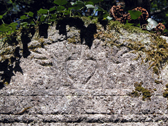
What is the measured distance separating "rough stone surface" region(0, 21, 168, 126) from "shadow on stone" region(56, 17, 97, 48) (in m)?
0.05

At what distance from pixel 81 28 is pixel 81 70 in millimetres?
387

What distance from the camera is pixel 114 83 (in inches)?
48.6

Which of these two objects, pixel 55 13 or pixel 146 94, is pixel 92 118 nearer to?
pixel 146 94

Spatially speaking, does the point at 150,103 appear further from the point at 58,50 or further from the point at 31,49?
the point at 31,49

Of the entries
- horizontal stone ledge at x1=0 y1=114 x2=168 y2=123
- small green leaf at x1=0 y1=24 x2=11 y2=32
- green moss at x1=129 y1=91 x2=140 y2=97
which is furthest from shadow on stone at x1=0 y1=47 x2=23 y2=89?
green moss at x1=129 y1=91 x2=140 y2=97

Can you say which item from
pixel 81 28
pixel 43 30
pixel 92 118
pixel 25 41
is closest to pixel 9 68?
pixel 25 41

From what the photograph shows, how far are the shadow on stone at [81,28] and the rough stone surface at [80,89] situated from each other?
5cm

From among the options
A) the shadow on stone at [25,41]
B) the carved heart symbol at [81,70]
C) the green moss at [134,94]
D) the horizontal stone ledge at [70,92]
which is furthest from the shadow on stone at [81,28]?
the green moss at [134,94]

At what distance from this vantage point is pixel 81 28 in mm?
1336

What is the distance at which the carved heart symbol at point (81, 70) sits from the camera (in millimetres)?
1250

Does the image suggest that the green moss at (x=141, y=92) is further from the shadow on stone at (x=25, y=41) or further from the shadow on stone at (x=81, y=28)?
the shadow on stone at (x=25, y=41)

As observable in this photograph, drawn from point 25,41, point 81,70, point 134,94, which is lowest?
point 134,94

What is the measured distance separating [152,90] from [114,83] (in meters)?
0.32

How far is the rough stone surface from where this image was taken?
3.84ft
